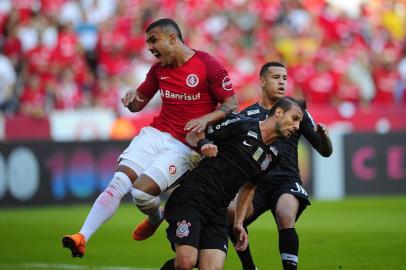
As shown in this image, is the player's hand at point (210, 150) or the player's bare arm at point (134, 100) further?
the player's bare arm at point (134, 100)

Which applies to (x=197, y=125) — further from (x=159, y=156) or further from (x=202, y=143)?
(x=159, y=156)

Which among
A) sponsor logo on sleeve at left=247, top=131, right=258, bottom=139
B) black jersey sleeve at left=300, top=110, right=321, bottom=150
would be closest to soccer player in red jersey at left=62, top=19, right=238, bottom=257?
sponsor logo on sleeve at left=247, top=131, right=258, bottom=139

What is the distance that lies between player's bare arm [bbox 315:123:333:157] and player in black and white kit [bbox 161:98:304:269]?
839mm

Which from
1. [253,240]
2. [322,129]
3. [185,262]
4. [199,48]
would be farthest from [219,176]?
[199,48]

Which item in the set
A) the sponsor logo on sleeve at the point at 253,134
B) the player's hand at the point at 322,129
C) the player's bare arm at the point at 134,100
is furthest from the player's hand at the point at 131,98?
the player's hand at the point at 322,129

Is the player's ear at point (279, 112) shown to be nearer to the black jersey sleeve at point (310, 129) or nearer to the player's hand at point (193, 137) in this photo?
the player's hand at point (193, 137)

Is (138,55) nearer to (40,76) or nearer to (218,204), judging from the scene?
(40,76)

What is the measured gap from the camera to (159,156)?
8.96 metres

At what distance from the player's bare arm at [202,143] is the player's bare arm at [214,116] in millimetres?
72

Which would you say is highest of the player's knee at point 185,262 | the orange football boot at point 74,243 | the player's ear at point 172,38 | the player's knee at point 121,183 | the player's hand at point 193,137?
the player's ear at point 172,38

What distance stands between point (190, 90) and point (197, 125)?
0.57 meters

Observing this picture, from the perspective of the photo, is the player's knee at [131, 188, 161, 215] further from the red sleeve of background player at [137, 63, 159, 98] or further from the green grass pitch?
the green grass pitch

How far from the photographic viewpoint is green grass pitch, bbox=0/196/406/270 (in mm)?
11414

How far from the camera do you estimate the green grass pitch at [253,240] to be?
449 inches
